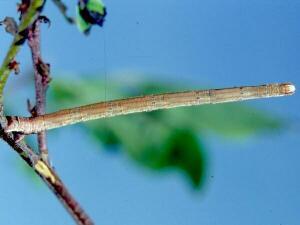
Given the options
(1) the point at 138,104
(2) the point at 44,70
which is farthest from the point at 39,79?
(1) the point at 138,104

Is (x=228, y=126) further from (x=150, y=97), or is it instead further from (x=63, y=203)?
(x=63, y=203)

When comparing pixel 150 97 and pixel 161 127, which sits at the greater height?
pixel 161 127

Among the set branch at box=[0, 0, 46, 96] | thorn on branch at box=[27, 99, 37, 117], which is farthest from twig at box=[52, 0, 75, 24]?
thorn on branch at box=[27, 99, 37, 117]

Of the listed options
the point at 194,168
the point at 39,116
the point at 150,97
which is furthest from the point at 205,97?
the point at 194,168

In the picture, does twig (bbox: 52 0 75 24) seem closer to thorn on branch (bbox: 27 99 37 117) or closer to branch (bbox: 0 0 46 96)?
branch (bbox: 0 0 46 96)

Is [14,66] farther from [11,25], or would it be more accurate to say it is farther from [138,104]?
[138,104]

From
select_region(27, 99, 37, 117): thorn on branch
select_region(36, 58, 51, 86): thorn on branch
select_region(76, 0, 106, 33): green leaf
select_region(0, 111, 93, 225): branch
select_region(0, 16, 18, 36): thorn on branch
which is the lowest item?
select_region(0, 111, 93, 225): branch
